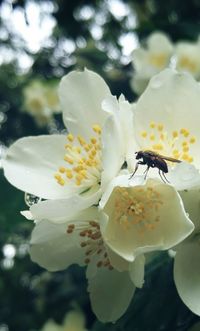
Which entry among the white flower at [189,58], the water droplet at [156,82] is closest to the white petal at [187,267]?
the water droplet at [156,82]

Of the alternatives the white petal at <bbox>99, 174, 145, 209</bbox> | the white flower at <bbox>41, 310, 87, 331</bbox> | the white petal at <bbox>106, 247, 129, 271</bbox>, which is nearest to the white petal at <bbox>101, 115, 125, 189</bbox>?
the white petal at <bbox>99, 174, 145, 209</bbox>

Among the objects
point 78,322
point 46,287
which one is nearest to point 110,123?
point 78,322

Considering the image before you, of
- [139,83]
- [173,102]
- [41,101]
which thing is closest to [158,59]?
[139,83]

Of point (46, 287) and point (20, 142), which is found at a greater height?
point (20, 142)

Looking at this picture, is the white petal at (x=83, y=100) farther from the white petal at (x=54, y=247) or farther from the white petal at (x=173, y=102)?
the white petal at (x=54, y=247)

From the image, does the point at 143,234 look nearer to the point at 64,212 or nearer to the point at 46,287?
the point at 64,212

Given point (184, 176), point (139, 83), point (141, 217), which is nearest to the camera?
point (184, 176)

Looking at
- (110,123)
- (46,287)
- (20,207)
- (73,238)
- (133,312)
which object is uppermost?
(110,123)

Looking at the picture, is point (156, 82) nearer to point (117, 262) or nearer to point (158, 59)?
point (117, 262)
